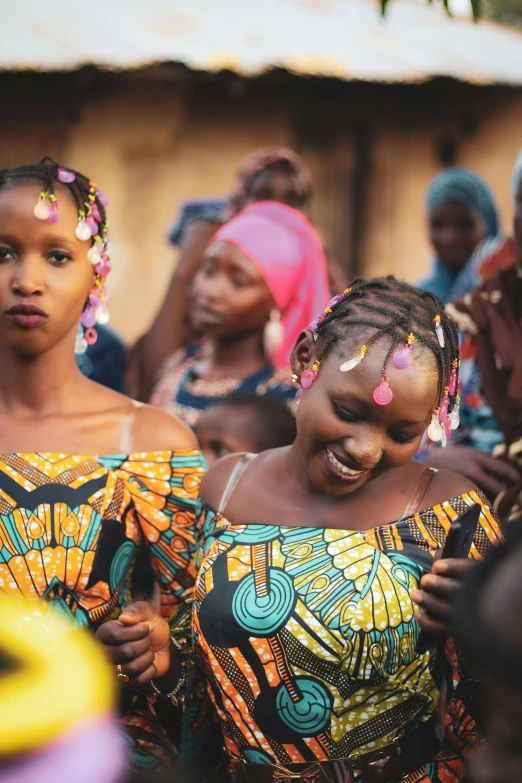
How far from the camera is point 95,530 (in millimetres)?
2691

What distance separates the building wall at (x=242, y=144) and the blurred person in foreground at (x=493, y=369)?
4230mm

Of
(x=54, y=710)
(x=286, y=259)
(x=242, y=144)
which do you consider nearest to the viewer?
(x=54, y=710)

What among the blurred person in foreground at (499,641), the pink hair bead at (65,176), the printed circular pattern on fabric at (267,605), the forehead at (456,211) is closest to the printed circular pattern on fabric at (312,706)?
the printed circular pattern on fabric at (267,605)

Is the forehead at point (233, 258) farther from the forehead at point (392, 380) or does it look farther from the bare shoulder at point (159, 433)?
the forehead at point (392, 380)

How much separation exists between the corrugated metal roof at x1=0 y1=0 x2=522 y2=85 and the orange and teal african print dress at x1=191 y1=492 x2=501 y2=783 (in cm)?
533

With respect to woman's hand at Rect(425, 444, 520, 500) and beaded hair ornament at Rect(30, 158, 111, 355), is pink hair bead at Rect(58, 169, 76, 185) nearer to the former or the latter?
beaded hair ornament at Rect(30, 158, 111, 355)

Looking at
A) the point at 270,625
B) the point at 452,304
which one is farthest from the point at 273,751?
the point at 452,304

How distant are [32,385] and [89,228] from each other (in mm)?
469

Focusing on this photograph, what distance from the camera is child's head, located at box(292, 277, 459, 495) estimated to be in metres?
2.30

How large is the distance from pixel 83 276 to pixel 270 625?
44.9 inches

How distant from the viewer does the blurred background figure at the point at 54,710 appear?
63.7 inches

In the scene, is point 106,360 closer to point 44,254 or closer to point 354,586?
point 44,254

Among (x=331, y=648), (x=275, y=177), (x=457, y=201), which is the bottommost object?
(x=331, y=648)

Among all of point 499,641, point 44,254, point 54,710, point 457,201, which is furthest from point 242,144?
point 499,641
